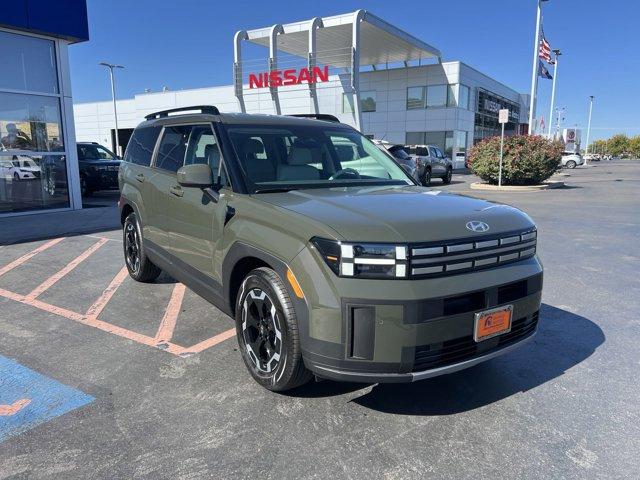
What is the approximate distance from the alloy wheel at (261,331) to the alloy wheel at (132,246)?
2.81 meters

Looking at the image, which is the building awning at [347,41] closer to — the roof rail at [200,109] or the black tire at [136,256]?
the roof rail at [200,109]

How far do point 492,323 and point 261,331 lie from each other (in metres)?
1.45

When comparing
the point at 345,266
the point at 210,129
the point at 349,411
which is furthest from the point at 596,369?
the point at 210,129

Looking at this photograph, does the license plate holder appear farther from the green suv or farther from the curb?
the curb

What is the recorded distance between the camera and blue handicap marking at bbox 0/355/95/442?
297 cm

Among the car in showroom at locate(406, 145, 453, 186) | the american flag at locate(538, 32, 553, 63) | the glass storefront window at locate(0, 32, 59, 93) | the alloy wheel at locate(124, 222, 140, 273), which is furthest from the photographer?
the american flag at locate(538, 32, 553, 63)

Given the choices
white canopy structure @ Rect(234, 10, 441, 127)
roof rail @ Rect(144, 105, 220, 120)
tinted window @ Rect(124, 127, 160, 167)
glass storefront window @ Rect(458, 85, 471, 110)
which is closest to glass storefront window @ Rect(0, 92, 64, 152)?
tinted window @ Rect(124, 127, 160, 167)

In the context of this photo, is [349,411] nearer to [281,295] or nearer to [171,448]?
[281,295]

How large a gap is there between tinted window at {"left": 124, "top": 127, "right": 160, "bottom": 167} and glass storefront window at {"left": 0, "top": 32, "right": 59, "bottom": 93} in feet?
24.0

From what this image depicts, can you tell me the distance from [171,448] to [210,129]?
8.09 feet

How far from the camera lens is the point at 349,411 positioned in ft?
10.3

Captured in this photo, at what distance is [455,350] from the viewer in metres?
2.83

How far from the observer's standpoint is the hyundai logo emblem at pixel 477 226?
2908 millimetres

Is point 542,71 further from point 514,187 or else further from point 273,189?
point 273,189
